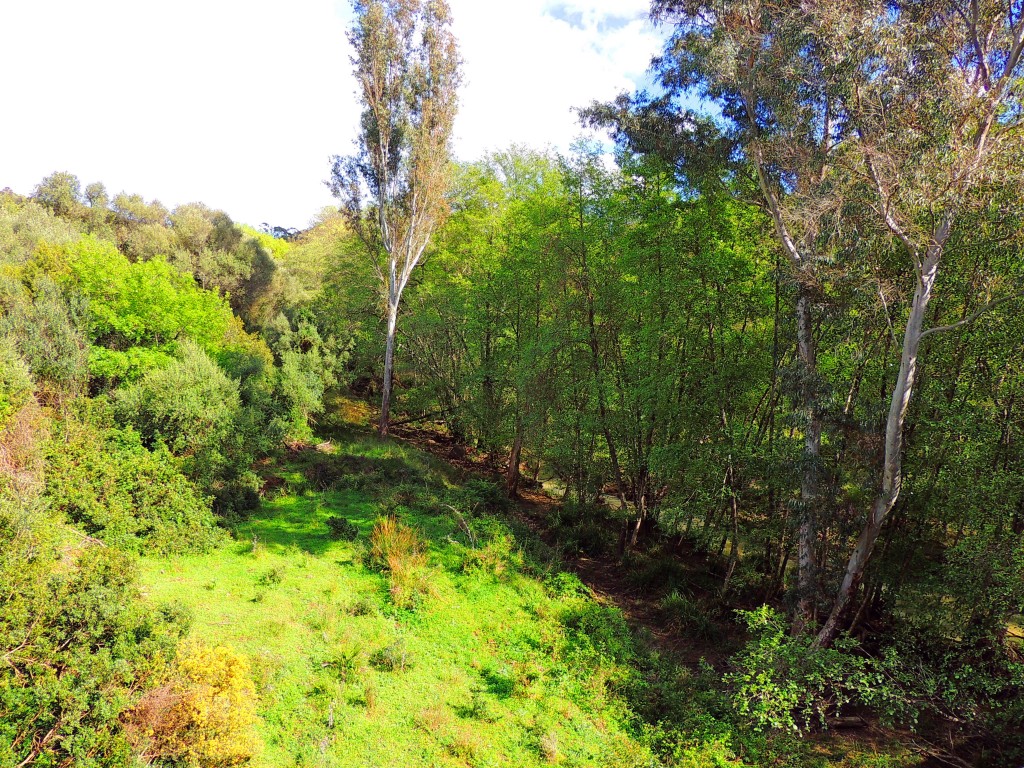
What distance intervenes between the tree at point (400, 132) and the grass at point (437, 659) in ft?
34.2

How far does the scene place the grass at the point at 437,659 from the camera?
20.6 feet

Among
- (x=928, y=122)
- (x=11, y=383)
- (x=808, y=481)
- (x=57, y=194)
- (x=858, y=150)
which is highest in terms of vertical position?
(x=57, y=194)

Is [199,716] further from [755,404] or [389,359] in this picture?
[389,359]

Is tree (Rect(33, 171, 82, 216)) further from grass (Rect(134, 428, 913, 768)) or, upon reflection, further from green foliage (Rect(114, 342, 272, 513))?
grass (Rect(134, 428, 913, 768))

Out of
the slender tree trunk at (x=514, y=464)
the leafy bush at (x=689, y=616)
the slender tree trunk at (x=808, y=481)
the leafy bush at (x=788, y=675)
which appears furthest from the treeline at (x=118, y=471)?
the slender tree trunk at (x=808, y=481)

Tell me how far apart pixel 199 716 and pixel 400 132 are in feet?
63.9

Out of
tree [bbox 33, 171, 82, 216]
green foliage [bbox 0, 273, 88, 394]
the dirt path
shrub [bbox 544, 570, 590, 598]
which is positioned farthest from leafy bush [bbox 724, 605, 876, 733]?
tree [bbox 33, 171, 82, 216]

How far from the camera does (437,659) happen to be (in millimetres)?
7891

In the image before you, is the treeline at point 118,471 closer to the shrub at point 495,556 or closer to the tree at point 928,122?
the shrub at point 495,556

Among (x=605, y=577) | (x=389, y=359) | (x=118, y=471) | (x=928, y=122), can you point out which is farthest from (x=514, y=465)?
(x=928, y=122)

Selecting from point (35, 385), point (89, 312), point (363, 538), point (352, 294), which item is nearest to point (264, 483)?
point (363, 538)

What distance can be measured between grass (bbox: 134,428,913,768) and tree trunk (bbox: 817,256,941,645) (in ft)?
8.40

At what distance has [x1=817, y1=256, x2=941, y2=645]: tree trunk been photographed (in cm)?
689

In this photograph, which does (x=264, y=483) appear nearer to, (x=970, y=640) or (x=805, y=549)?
(x=805, y=549)
